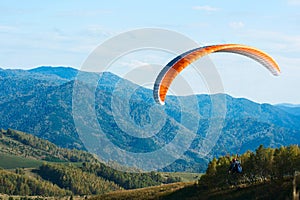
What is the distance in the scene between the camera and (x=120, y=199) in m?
69.4

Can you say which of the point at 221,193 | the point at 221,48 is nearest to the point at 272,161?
the point at 221,193

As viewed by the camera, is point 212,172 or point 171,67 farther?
point 212,172

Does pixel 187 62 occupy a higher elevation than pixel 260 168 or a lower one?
higher

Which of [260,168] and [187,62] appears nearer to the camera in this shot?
[187,62]

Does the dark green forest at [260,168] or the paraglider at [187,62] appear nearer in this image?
the paraglider at [187,62]

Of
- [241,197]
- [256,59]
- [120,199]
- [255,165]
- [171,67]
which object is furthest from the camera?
[120,199]

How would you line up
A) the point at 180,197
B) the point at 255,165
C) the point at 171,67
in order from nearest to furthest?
the point at 171,67
the point at 255,165
the point at 180,197

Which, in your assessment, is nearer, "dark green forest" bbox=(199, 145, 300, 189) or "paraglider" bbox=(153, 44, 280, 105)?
"paraglider" bbox=(153, 44, 280, 105)

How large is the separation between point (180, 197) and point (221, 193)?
339 inches

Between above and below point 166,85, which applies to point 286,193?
below

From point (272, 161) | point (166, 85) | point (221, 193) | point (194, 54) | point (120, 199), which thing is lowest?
point (120, 199)

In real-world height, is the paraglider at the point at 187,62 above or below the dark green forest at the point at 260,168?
above

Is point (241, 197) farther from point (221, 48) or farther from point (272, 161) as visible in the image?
point (221, 48)

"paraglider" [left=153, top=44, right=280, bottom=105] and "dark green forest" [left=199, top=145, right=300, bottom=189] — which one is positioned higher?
"paraglider" [left=153, top=44, right=280, bottom=105]
